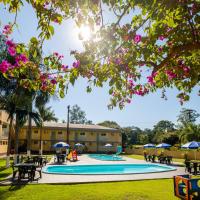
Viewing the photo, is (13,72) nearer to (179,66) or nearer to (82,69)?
(82,69)

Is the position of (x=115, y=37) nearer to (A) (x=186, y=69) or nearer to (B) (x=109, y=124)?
(A) (x=186, y=69)

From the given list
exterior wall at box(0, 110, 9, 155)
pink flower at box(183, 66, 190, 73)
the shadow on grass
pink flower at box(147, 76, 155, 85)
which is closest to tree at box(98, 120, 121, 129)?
exterior wall at box(0, 110, 9, 155)

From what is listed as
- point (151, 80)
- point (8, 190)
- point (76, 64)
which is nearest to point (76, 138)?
point (8, 190)

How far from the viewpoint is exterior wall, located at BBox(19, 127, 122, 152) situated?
5159 centimetres

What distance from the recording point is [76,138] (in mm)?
53656

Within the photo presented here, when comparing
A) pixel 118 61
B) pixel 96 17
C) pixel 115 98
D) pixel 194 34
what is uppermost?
pixel 96 17

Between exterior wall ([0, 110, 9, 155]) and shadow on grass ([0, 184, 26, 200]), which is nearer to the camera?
shadow on grass ([0, 184, 26, 200])

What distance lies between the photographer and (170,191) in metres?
11.6

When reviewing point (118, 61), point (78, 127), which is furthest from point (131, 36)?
point (78, 127)

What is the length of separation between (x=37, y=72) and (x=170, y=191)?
8831 millimetres

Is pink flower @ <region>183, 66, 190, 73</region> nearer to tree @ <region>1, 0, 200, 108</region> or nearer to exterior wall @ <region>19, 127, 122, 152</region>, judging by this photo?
tree @ <region>1, 0, 200, 108</region>

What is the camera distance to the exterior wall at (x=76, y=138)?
5159 centimetres

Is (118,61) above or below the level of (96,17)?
below

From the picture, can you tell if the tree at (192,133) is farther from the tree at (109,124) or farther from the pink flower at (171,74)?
the tree at (109,124)
